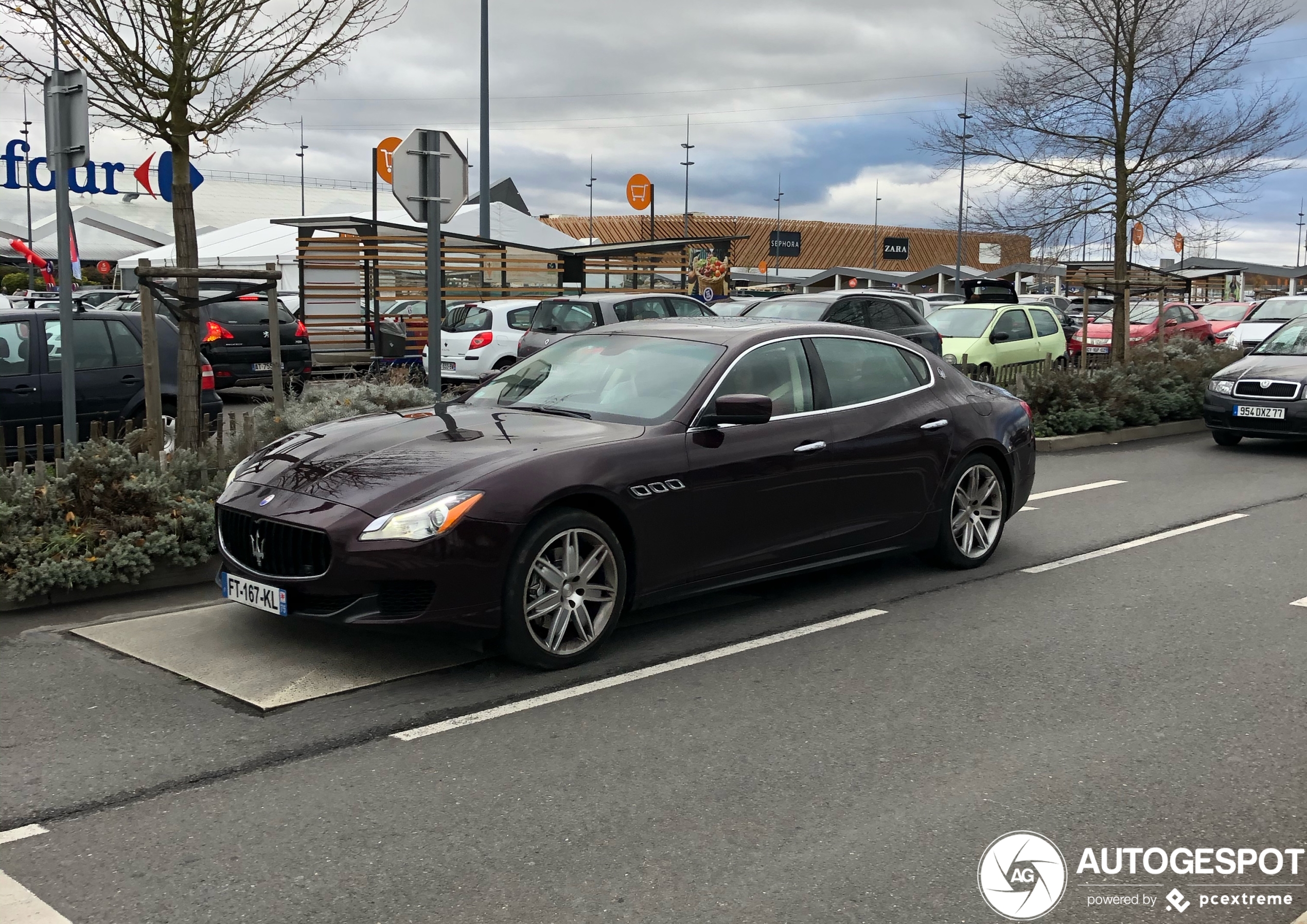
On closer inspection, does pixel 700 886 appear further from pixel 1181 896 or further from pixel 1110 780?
pixel 1110 780

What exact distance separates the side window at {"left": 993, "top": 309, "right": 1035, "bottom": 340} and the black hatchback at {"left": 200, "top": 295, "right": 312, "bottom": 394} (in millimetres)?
11018

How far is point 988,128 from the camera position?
19141 millimetres

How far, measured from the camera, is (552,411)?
6.51 metres

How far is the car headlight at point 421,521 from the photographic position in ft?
17.0

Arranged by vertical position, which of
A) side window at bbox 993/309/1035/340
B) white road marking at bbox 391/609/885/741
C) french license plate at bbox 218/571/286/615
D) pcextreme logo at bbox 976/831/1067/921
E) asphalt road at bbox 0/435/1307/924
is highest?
side window at bbox 993/309/1035/340

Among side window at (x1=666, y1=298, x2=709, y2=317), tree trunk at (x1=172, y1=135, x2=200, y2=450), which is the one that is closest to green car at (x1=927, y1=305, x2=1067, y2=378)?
side window at (x1=666, y1=298, x2=709, y2=317)

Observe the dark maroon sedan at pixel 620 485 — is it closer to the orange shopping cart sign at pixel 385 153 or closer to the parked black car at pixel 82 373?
the parked black car at pixel 82 373

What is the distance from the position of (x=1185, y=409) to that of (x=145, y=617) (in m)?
14.1

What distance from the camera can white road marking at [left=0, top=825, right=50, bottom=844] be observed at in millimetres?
3842

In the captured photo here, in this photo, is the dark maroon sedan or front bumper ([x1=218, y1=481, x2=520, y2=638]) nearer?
front bumper ([x1=218, y1=481, x2=520, y2=638])

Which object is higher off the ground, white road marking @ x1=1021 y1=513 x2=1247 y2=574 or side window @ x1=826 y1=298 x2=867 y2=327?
side window @ x1=826 y1=298 x2=867 y2=327

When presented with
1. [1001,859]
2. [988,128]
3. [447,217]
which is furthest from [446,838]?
[988,128]

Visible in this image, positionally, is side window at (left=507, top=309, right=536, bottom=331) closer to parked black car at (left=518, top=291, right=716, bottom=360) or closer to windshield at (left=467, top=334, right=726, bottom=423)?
parked black car at (left=518, top=291, right=716, bottom=360)

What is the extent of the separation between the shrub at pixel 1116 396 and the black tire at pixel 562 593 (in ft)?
32.8
